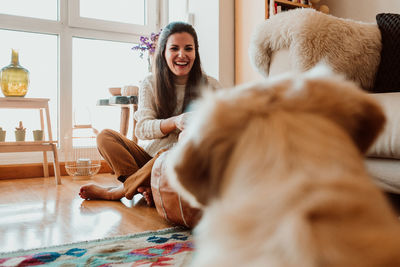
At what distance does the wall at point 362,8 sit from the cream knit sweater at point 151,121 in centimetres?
174

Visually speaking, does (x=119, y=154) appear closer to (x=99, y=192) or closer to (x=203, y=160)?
(x=99, y=192)

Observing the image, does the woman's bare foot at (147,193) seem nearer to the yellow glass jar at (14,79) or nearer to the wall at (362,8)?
the yellow glass jar at (14,79)

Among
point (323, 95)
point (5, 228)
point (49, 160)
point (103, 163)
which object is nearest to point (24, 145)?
point (49, 160)

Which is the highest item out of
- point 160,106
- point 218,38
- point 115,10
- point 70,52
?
point 115,10

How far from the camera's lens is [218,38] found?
2.95 m

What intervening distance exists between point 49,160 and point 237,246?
8.99 feet

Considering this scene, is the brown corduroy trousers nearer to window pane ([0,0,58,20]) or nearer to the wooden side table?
the wooden side table

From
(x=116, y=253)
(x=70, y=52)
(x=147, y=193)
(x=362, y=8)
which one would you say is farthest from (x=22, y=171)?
(x=362, y=8)

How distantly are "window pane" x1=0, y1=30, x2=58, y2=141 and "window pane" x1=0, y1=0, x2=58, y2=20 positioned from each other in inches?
5.8

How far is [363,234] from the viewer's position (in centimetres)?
26

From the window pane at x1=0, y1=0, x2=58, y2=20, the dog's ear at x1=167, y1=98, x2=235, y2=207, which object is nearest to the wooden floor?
the dog's ear at x1=167, y1=98, x2=235, y2=207

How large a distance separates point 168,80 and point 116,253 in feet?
3.46

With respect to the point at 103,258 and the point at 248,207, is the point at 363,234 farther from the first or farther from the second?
the point at 103,258

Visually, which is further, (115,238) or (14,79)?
(14,79)
